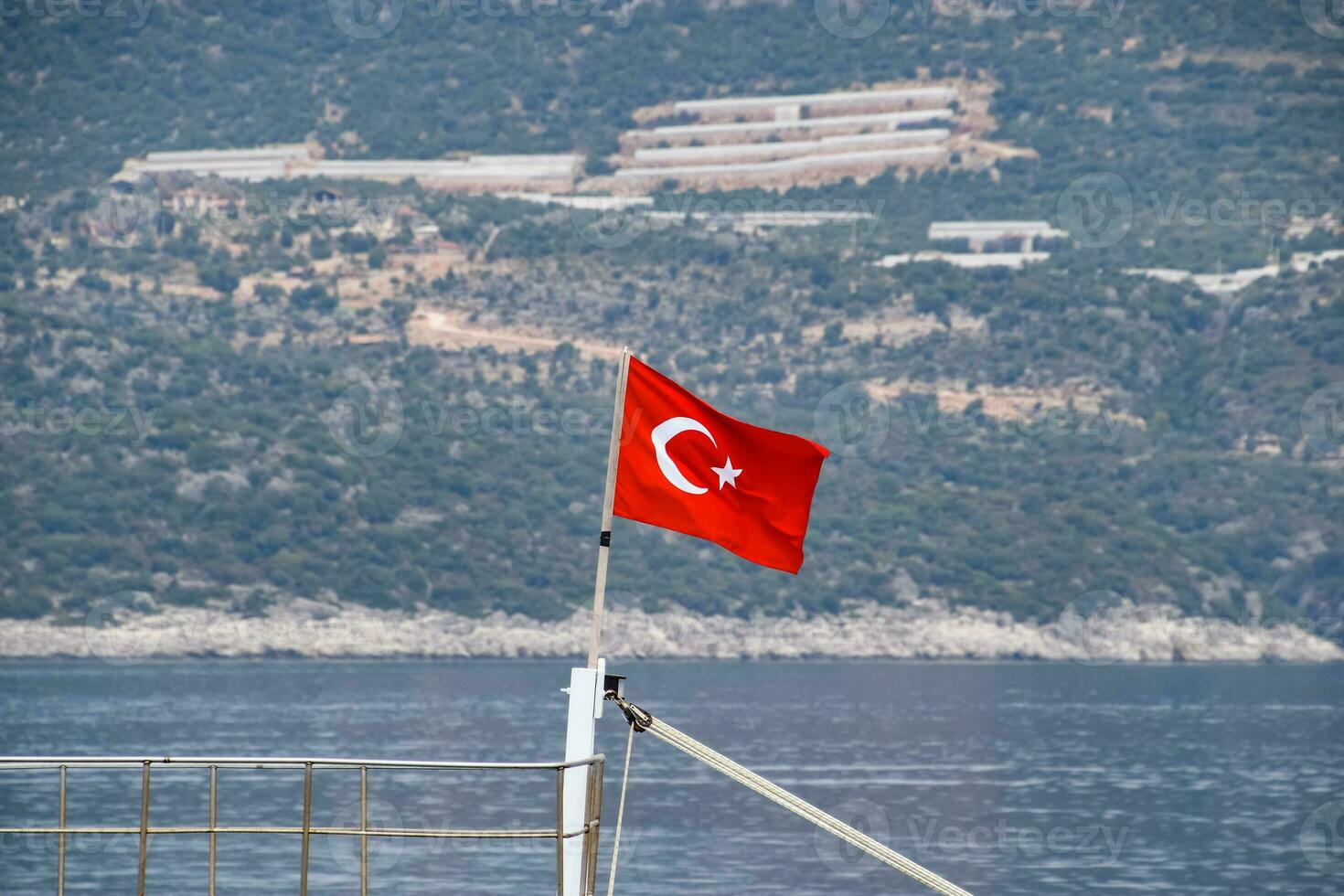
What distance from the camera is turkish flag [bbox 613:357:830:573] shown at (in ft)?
47.8

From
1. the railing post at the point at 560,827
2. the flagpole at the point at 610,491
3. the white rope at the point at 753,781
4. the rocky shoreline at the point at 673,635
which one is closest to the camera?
the railing post at the point at 560,827

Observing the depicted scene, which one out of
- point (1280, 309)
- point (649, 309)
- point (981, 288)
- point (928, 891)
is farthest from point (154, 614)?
point (928, 891)

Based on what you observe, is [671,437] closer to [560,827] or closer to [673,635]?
[560,827]

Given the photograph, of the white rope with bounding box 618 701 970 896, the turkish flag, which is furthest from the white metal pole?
the turkish flag

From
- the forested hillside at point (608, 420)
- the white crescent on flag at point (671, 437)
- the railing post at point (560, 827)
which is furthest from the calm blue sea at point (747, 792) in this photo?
the railing post at point (560, 827)

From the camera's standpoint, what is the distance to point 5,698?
13175cm

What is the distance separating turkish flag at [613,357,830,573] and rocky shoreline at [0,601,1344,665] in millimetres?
134860

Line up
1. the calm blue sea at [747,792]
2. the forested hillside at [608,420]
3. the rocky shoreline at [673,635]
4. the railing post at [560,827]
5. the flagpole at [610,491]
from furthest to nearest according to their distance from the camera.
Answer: the forested hillside at [608,420]
the rocky shoreline at [673,635]
the calm blue sea at [747,792]
the flagpole at [610,491]
the railing post at [560,827]

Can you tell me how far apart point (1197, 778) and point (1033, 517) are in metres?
73.1

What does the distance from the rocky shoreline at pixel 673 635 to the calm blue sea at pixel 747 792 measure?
8.85ft

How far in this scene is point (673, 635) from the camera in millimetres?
157500

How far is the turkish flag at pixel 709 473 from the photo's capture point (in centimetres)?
1456

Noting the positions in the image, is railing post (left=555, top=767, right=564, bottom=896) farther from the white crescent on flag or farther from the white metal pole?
the white crescent on flag

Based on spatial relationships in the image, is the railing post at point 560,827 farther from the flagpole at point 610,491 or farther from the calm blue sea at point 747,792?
the calm blue sea at point 747,792
